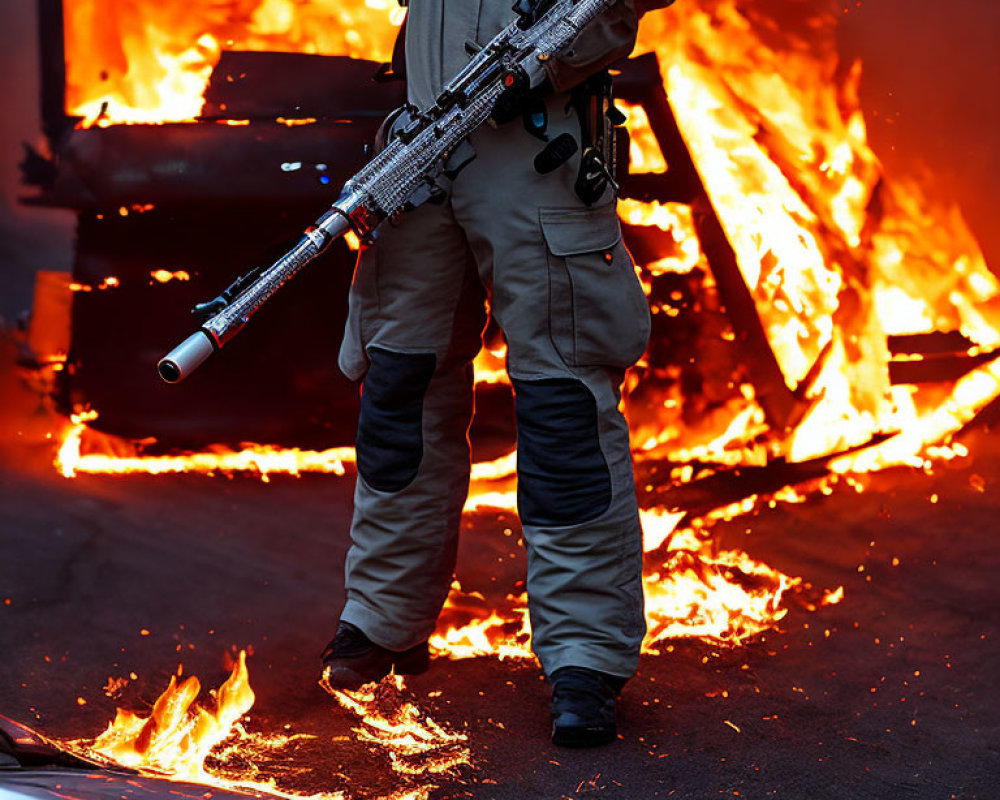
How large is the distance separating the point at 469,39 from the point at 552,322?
45 centimetres

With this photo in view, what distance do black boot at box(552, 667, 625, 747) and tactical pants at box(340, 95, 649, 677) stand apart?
2 centimetres

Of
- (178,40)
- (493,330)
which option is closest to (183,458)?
(493,330)

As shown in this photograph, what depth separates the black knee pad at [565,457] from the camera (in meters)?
1.75

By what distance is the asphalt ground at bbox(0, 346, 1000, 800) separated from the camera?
161 cm

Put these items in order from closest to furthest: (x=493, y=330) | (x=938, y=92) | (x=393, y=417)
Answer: (x=393, y=417) → (x=493, y=330) → (x=938, y=92)

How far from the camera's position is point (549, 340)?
177cm

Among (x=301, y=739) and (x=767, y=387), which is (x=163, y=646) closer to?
(x=301, y=739)

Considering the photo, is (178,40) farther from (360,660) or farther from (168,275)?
(360,660)

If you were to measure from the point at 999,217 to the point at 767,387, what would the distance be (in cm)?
90

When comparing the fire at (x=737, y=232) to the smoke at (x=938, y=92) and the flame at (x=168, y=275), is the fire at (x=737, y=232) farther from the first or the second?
the flame at (x=168, y=275)

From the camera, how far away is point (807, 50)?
3.16 meters

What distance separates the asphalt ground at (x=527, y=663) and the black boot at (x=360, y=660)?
0.04m

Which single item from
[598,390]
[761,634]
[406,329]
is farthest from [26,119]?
[761,634]

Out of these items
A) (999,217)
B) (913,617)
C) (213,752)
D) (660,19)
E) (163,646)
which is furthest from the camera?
(999,217)
